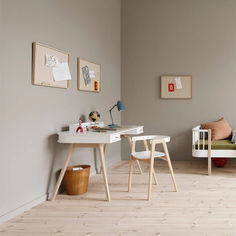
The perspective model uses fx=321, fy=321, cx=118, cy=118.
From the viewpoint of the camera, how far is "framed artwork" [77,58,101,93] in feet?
12.6

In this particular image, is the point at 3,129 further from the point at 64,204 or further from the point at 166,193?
the point at 166,193

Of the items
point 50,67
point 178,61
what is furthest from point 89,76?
point 178,61

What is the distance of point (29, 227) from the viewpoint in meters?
2.40

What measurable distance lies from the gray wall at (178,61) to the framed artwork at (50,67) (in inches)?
83.2

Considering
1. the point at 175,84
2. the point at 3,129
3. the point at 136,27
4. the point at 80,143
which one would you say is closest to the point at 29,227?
the point at 3,129

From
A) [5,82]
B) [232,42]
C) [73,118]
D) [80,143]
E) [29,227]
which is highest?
[232,42]

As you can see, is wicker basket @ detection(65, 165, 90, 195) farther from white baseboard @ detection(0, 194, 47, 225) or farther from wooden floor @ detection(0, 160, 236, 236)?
white baseboard @ detection(0, 194, 47, 225)

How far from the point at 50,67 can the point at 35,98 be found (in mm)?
418

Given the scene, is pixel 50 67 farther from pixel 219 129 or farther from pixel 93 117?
pixel 219 129

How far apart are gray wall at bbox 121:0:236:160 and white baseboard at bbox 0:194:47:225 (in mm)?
2605

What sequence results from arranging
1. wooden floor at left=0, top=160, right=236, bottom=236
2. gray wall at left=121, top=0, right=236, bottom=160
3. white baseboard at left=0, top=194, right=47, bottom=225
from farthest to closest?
1. gray wall at left=121, top=0, right=236, bottom=160
2. white baseboard at left=0, top=194, right=47, bottom=225
3. wooden floor at left=0, top=160, right=236, bottom=236

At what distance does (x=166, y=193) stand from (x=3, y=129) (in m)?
1.76

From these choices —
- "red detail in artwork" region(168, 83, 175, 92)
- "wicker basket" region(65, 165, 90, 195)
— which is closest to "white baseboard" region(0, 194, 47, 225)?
"wicker basket" region(65, 165, 90, 195)

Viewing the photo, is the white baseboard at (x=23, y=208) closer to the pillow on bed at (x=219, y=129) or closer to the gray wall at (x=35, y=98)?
the gray wall at (x=35, y=98)
